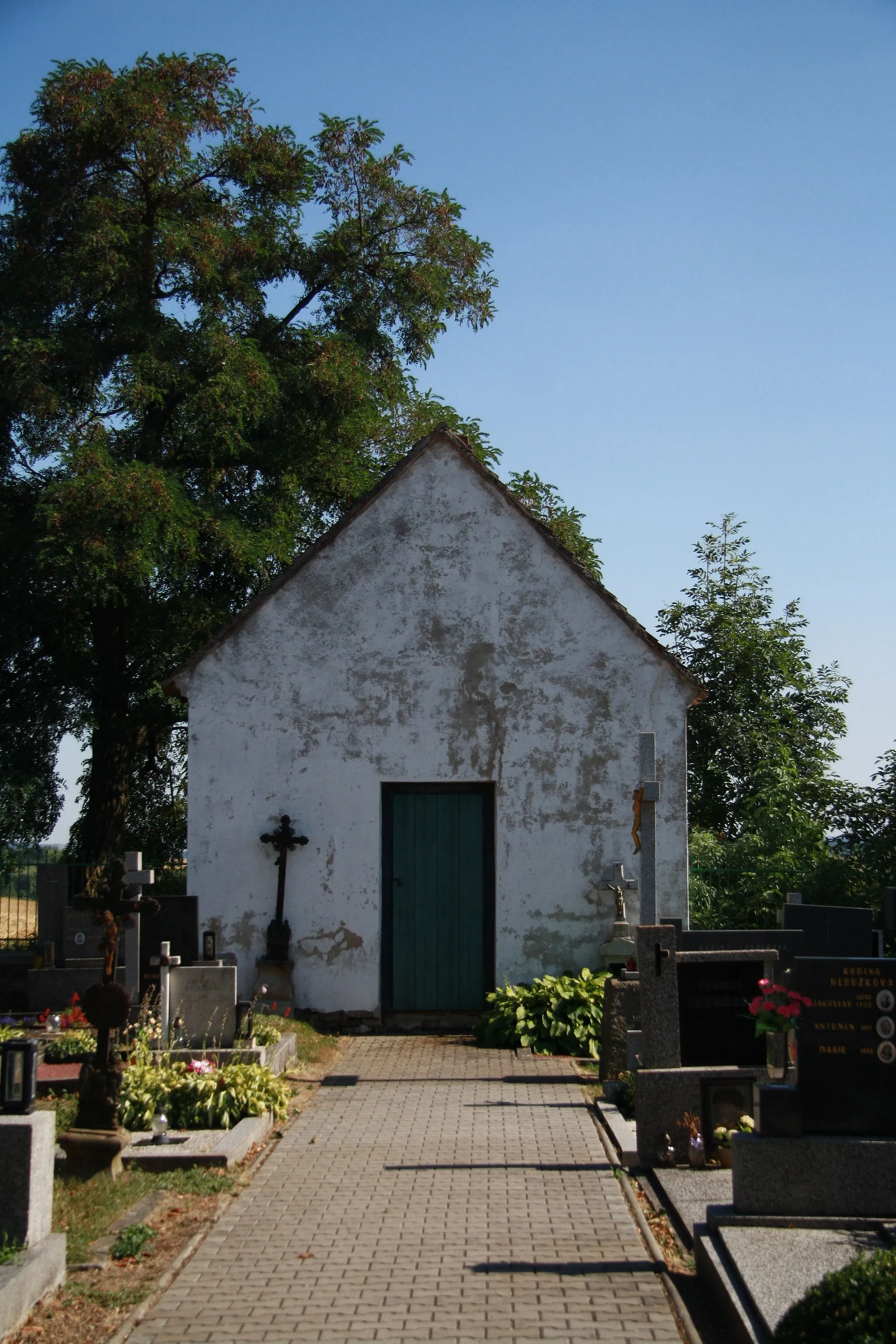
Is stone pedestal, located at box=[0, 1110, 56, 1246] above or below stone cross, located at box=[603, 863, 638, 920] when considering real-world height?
below

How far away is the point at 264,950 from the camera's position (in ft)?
44.9

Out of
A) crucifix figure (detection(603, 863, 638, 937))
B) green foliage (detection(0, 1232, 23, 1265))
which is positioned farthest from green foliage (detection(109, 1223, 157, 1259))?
crucifix figure (detection(603, 863, 638, 937))

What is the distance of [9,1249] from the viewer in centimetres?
579

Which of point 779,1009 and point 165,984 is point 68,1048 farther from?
point 779,1009

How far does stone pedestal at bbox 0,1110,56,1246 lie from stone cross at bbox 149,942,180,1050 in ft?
15.6

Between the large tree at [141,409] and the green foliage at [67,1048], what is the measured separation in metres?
8.30

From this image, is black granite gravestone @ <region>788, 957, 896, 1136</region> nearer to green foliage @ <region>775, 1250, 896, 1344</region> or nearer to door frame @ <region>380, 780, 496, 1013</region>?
green foliage @ <region>775, 1250, 896, 1344</region>

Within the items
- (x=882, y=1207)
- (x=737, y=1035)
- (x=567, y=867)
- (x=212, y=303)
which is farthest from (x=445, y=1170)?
(x=212, y=303)

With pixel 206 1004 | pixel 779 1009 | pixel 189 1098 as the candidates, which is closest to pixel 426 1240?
pixel 779 1009

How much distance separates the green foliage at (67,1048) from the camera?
1076 cm

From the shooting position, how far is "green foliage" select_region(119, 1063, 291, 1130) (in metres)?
8.92

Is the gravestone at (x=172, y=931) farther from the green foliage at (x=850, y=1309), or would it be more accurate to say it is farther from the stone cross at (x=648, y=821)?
the green foliage at (x=850, y=1309)

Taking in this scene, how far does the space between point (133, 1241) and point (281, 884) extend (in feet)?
23.0

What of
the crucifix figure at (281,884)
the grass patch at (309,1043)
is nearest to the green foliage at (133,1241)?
the grass patch at (309,1043)
